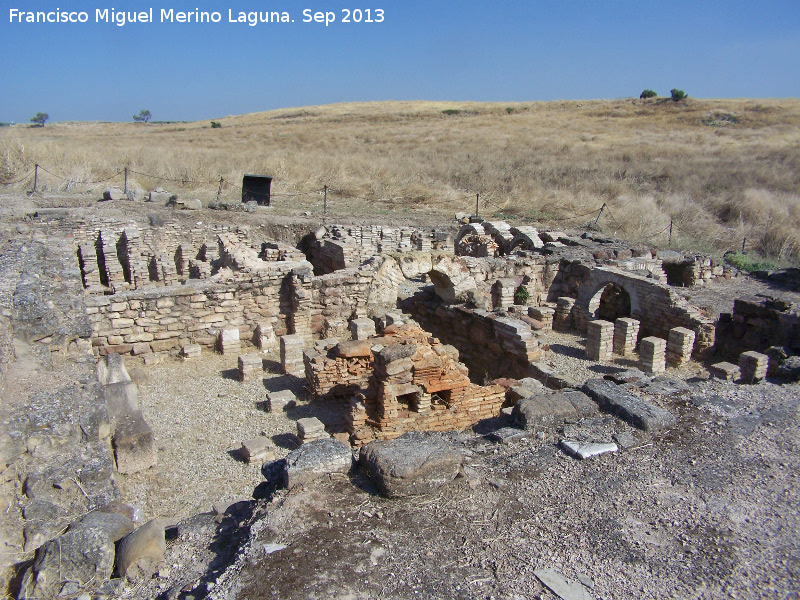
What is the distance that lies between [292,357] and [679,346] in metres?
7.46

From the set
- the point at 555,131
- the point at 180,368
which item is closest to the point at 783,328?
the point at 180,368

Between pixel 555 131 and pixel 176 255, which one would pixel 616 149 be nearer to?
pixel 555 131

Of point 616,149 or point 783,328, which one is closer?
point 783,328

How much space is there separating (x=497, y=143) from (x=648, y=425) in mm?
39748

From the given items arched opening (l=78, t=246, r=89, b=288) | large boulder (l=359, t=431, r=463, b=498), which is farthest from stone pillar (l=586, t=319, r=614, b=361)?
arched opening (l=78, t=246, r=89, b=288)

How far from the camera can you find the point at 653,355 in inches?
412

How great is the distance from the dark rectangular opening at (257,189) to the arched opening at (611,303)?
562 inches

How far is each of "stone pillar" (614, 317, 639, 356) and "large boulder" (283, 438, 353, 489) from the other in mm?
8609

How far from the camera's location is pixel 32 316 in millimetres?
6438

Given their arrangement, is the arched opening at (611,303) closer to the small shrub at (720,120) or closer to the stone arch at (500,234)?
the stone arch at (500,234)

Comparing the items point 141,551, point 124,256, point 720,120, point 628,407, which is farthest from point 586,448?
point 720,120

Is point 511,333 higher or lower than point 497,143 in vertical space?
lower

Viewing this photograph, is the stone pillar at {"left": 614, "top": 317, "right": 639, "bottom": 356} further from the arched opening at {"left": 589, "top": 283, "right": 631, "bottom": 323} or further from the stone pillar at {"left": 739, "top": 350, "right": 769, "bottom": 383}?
the stone pillar at {"left": 739, "top": 350, "right": 769, "bottom": 383}

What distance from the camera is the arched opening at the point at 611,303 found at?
44.3 ft
